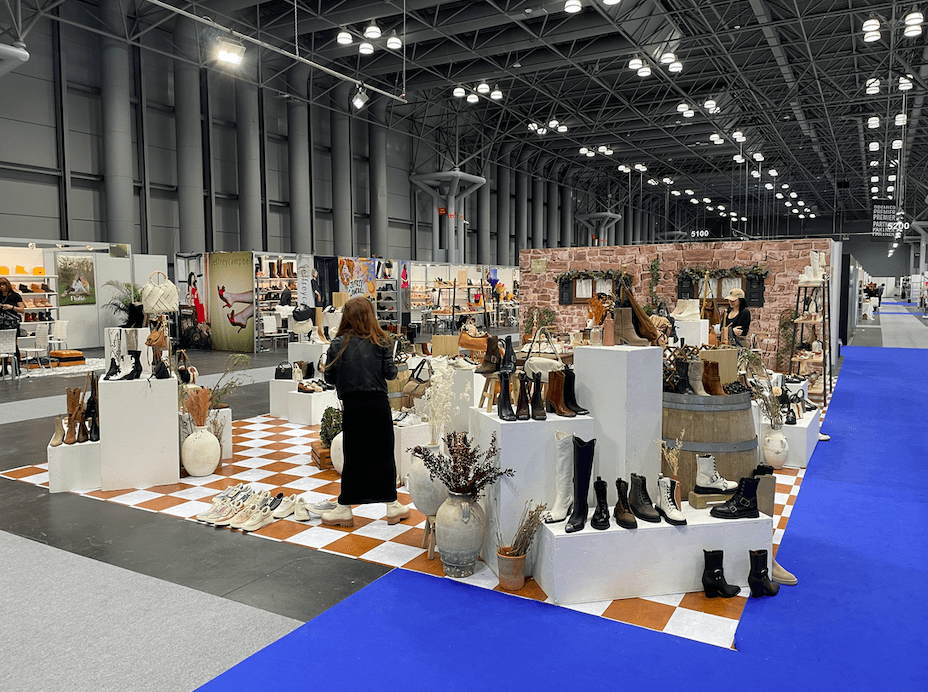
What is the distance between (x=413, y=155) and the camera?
22.8m

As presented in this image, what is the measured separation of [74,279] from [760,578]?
14.4m

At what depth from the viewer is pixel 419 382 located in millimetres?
5441

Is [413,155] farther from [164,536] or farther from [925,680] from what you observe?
[925,680]

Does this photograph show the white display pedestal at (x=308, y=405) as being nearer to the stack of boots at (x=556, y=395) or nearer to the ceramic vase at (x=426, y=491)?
the ceramic vase at (x=426, y=491)

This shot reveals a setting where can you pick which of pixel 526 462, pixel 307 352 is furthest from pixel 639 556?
pixel 307 352

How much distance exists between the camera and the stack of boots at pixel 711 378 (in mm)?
3980

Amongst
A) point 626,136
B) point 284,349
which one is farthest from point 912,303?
point 284,349

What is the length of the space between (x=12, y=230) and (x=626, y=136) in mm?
18600

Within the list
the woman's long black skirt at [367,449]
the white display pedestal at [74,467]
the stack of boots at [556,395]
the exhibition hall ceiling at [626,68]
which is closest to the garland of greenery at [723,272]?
the exhibition hall ceiling at [626,68]

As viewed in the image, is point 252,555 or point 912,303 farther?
point 912,303

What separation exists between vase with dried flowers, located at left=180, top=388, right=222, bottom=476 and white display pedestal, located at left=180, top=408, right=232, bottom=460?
0.17ft

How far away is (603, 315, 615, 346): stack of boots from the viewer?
3658 mm

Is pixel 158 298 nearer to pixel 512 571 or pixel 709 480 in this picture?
pixel 512 571

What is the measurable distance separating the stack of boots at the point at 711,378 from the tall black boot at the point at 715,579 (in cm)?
106
